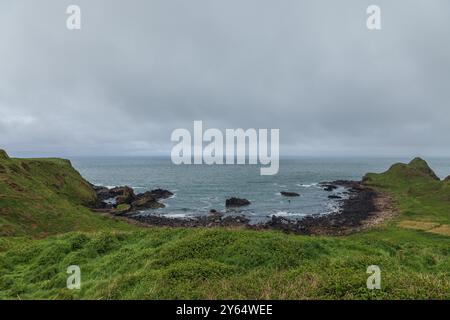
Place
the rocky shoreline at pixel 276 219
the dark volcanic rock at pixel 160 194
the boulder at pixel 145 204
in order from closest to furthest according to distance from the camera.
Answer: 1. the rocky shoreline at pixel 276 219
2. the boulder at pixel 145 204
3. the dark volcanic rock at pixel 160 194

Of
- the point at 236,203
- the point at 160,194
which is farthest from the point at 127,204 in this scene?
the point at 236,203

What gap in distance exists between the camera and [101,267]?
16.9 m

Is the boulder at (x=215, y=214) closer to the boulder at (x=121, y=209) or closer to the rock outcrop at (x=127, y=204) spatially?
the rock outcrop at (x=127, y=204)

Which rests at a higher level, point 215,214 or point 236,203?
point 236,203

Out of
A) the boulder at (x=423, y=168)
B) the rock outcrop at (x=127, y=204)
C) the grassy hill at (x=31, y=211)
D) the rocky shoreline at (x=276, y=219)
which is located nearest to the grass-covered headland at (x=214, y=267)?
the grassy hill at (x=31, y=211)

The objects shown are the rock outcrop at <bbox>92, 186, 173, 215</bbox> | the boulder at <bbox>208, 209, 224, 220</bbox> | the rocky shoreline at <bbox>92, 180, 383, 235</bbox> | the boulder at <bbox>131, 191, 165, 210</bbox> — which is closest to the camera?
the rocky shoreline at <bbox>92, 180, 383, 235</bbox>

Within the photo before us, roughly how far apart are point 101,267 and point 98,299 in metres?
6.21

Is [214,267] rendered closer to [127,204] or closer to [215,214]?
[215,214]

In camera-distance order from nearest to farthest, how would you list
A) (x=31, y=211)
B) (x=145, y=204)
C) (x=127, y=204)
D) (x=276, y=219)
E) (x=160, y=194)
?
(x=31, y=211) → (x=276, y=219) → (x=127, y=204) → (x=145, y=204) → (x=160, y=194)

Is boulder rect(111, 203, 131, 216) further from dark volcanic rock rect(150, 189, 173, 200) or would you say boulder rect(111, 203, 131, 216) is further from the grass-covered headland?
the grass-covered headland

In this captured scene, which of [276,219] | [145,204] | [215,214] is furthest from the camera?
[145,204]

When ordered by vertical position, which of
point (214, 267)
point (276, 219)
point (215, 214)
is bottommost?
point (215, 214)

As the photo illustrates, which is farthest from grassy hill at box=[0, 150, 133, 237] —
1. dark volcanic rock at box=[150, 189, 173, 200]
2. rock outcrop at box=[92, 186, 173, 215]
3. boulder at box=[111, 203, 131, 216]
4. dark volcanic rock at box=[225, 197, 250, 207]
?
dark volcanic rock at box=[150, 189, 173, 200]
